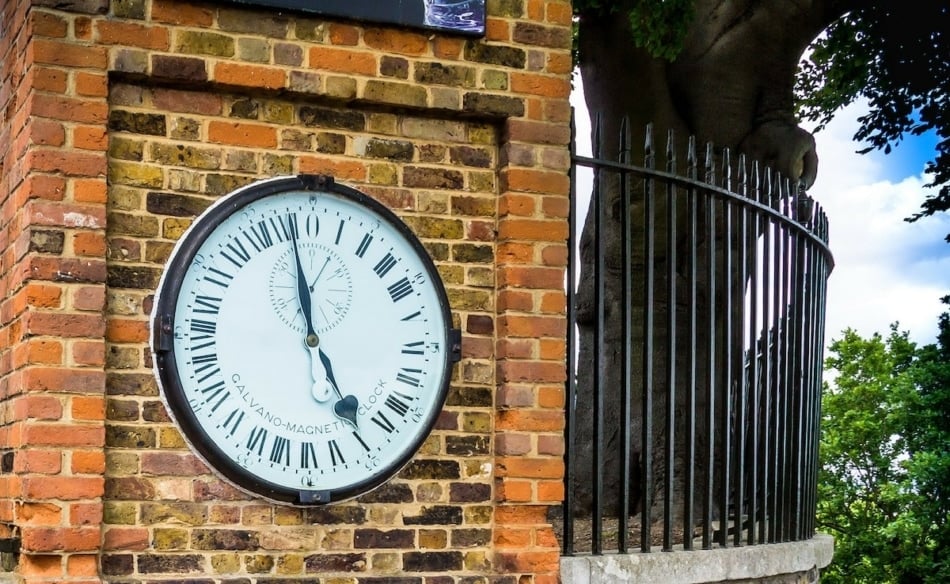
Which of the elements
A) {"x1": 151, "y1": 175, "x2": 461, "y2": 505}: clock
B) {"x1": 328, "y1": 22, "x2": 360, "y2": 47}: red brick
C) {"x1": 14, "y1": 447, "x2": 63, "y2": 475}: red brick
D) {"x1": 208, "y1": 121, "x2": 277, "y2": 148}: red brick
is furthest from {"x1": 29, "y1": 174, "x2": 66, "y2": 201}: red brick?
{"x1": 328, "y1": 22, "x2": 360, "y2": 47}: red brick

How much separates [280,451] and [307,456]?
0.10 meters

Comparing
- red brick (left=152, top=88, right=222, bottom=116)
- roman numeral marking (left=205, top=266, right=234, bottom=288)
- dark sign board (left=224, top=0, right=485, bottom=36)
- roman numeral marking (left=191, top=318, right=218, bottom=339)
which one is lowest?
roman numeral marking (left=191, top=318, right=218, bottom=339)

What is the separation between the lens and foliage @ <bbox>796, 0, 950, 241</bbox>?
35.1 feet

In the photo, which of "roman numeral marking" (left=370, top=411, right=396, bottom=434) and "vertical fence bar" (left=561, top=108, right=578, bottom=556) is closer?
"roman numeral marking" (left=370, top=411, right=396, bottom=434)

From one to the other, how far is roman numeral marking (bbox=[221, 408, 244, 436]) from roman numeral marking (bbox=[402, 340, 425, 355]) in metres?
0.64

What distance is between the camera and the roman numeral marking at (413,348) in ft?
15.1

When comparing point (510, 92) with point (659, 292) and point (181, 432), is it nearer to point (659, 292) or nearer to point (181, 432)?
point (181, 432)

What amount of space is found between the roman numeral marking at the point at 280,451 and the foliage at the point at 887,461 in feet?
35.5

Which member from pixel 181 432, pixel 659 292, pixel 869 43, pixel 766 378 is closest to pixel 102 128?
pixel 181 432

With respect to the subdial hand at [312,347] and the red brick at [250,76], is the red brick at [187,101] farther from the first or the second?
the subdial hand at [312,347]

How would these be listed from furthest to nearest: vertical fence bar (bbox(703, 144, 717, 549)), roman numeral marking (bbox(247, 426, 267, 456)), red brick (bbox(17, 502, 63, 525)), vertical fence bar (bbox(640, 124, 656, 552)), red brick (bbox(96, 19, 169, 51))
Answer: vertical fence bar (bbox(703, 144, 717, 549))
vertical fence bar (bbox(640, 124, 656, 552))
roman numeral marking (bbox(247, 426, 267, 456))
red brick (bbox(96, 19, 169, 51))
red brick (bbox(17, 502, 63, 525))

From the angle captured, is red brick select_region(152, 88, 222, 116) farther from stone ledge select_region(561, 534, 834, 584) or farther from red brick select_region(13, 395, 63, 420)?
stone ledge select_region(561, 534, 834, 584)

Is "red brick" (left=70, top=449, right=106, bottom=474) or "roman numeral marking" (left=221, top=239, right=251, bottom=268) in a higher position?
"roman numeral marking" (left=221, top=239, right=251, bottom=268)

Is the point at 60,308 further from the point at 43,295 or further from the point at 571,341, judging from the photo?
the point at 571,341
